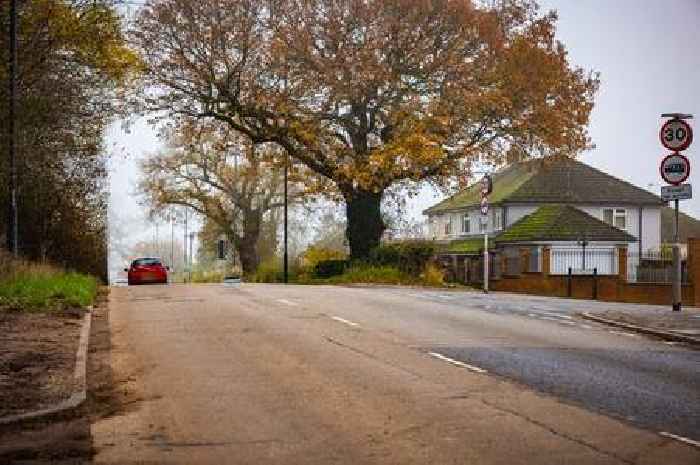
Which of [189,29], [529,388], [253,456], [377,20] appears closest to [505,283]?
[377,20]

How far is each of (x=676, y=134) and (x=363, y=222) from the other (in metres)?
23.3

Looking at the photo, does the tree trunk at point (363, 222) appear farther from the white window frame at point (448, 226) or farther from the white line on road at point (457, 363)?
the white window frame at point (448, 226)

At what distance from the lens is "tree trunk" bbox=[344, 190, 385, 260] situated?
44000mm

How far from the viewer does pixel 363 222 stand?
44531mm

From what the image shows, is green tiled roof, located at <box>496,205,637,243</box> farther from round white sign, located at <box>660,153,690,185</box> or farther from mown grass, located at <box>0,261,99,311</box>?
mown grass, located at <box>0,261,99,311</box>

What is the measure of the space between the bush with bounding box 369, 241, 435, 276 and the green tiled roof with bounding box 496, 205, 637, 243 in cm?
1639

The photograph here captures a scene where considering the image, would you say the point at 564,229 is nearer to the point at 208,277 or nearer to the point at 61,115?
the point at 61,115

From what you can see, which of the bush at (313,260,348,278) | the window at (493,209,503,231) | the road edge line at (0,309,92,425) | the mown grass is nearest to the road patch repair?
the road edge line at (0,309,92,425)

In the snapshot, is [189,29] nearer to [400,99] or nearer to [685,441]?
[400,99]

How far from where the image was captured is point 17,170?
28.7 metres

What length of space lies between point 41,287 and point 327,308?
6.65m

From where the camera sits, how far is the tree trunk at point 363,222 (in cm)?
4400

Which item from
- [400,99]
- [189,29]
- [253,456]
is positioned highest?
[189,29]

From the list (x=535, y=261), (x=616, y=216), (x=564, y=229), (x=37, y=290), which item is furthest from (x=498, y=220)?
(x=37, y=290)
